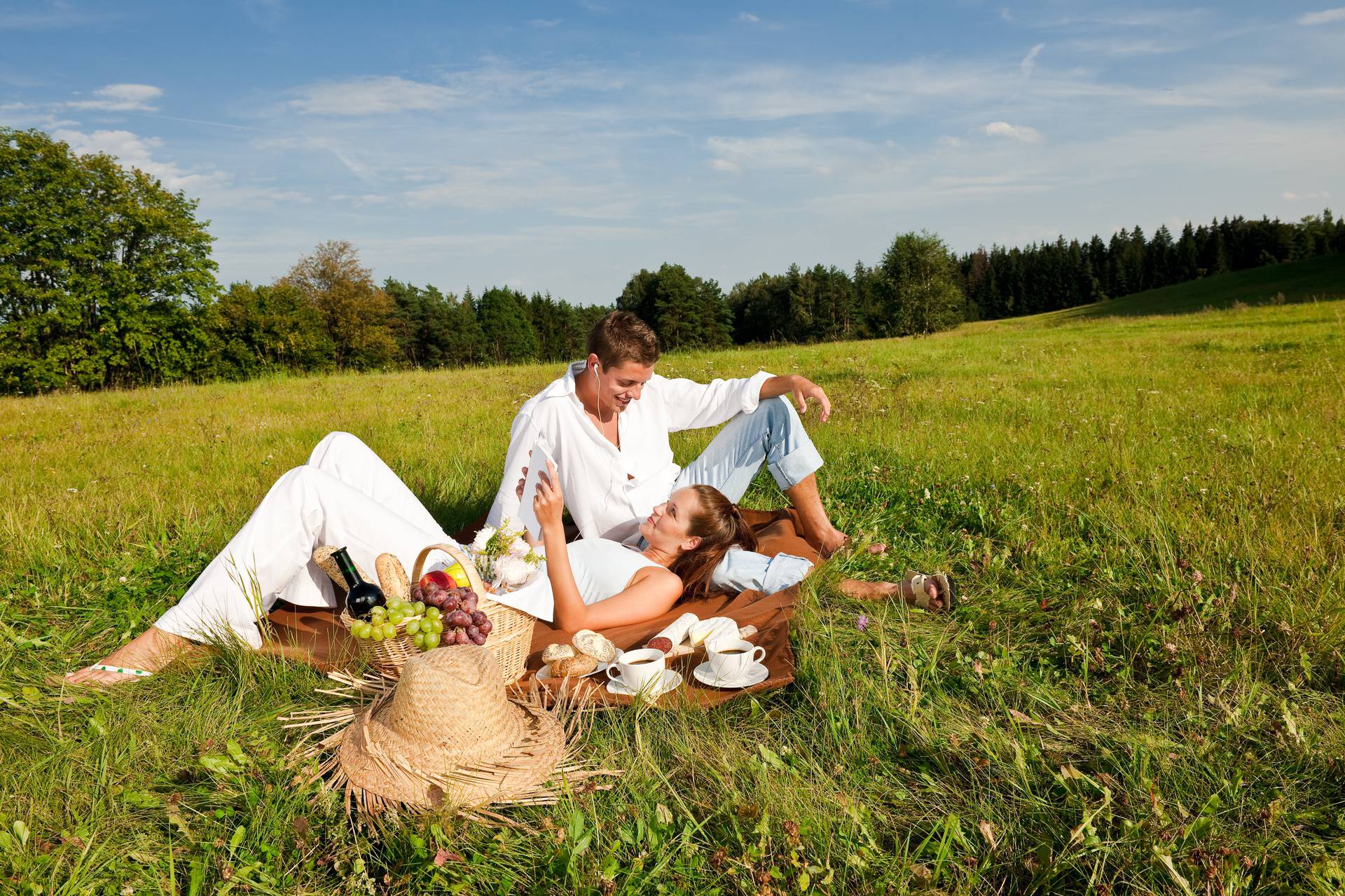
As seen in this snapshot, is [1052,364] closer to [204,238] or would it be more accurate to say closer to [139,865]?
[139,865]

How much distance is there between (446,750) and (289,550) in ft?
6.39

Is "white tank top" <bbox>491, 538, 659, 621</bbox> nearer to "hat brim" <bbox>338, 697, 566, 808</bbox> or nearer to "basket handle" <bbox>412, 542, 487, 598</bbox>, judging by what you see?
"basket handle" <bbox>412, 542, 487, 598</bbox>

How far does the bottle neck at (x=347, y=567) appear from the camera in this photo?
3982mm

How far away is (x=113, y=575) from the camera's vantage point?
4.95 metres

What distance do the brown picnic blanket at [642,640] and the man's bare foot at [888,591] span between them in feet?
1.17

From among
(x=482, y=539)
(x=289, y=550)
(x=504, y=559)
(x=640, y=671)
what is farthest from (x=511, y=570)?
(x=289, y=550)

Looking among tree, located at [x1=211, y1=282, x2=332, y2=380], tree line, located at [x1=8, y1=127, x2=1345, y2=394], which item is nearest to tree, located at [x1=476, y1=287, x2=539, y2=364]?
tree line, located at [x1=8, y1=127, x2=1345, y2=394]

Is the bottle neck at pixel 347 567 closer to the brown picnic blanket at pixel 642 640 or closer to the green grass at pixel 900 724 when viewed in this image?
the brown picnic blanket at pixel 642 640

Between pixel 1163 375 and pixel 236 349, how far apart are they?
3696 cm

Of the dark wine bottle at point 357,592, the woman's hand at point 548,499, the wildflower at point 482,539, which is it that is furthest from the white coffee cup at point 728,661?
the dark wine bottle at point 357,592

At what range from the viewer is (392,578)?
3586mm

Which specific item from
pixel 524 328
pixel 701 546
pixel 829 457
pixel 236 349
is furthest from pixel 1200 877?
pixel 524 328

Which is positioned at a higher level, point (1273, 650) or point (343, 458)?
point (343, 458)

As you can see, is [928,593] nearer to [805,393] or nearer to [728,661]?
[728,661]
